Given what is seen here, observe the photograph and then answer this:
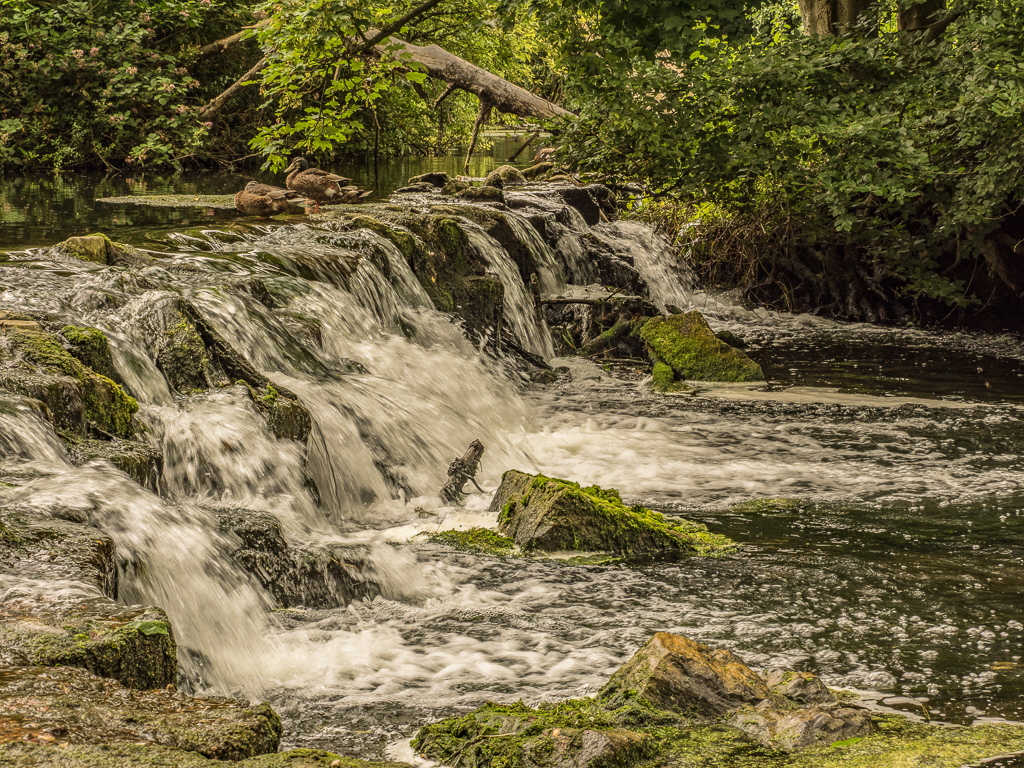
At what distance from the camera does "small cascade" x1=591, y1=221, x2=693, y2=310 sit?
47.8 feet

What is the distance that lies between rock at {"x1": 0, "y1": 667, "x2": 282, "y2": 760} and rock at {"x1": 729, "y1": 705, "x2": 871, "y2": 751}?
154 cm

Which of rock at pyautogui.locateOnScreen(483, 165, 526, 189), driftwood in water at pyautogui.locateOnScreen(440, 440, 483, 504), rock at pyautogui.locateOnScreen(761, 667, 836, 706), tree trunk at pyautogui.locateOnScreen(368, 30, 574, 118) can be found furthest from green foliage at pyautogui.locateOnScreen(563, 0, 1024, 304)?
rock at pyautogui.locateOnScreen(761, 667, 836, 706)

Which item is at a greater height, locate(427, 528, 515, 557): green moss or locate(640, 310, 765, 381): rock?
locate(640, 310, 765, 381): rock

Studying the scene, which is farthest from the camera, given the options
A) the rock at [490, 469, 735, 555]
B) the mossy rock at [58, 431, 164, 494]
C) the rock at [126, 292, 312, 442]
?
the rock at [126, 292, 312, 442]

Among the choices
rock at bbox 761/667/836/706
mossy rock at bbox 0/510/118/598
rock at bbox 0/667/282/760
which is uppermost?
mossy rock at bbox 0/510/118/598

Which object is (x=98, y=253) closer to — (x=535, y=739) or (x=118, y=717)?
(x=118, y=717)

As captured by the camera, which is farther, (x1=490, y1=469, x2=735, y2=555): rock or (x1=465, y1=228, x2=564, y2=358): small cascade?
(x1=465, y1=228, x2=564, y2=358): small cascade

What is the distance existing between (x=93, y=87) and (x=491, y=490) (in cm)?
1666

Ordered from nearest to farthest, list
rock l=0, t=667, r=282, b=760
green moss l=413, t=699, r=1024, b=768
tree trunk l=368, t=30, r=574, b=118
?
1. rock l=0, t=667, r=282, b=760
2. green moss l=413, t=699, r=1024, b=768
3. tree trunk l=368, t=30, r=574, b=118

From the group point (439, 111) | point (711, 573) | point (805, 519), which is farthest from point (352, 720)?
point (439, 111)

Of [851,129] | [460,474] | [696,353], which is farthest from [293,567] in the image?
[851,129]

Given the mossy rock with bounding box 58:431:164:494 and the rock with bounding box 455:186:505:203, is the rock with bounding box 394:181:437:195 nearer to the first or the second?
the rock with bounding box 455:186:505:203

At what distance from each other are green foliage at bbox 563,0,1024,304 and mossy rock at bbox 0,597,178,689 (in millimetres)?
8162

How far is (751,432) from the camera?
821 centimetres
